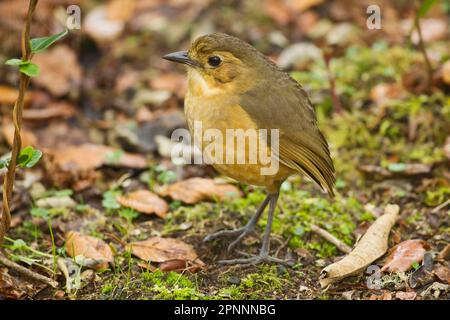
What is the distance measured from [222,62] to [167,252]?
112cm

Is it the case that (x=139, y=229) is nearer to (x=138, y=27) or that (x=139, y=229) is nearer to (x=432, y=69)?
(x=432, y=69)

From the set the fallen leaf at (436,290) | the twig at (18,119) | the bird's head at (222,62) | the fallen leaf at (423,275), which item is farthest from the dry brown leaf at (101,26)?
the fallen leaf at (436,290)

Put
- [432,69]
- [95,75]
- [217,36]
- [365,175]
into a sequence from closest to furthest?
[217,36] < [365,175] < [432,69] < [95,75]

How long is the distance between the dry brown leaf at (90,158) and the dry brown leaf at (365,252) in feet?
5.85

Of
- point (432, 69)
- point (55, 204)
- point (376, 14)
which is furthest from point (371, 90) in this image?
point (55, 204)

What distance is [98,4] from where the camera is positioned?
22.4 feet

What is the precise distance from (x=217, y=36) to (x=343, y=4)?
3524 mm

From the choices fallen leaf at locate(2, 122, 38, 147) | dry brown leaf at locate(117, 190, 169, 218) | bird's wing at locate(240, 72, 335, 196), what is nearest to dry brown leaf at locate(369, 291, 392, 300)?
bird's wing at locate(240, 72, 335, 196)

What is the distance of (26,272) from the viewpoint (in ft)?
11.0

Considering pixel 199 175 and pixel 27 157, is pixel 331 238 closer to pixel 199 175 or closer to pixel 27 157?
pixel 199 175

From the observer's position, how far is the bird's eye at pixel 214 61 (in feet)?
12.1

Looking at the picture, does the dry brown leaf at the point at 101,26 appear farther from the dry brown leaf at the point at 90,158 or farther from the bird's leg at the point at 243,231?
the bird's leg at the point at 243,231

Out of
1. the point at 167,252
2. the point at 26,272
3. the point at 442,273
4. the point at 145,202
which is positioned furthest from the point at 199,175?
the point at 442,273

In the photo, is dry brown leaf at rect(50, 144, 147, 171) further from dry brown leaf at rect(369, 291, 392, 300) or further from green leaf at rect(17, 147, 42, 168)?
dry brown leaf at rect(369, 291, 392, 300)
